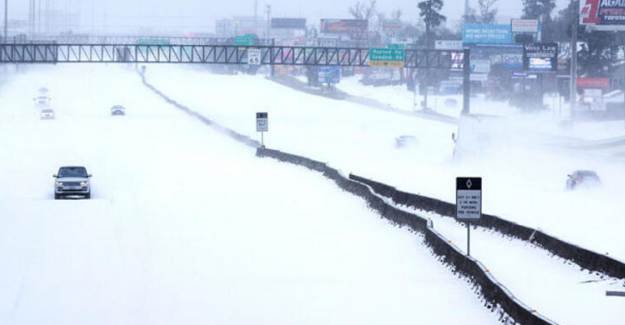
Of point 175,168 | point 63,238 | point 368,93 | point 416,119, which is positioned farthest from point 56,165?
point 368,93

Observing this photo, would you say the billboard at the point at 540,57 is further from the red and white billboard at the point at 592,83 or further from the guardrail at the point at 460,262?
the guardrail at the point at 460,262

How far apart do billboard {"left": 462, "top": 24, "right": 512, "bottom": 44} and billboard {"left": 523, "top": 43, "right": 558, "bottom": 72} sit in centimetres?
1502

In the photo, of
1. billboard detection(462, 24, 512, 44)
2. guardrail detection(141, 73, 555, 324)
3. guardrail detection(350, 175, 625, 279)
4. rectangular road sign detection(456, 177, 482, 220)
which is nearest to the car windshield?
guardrail detection(141, 73, 555, 324)

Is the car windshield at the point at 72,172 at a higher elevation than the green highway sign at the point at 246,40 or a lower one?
lower

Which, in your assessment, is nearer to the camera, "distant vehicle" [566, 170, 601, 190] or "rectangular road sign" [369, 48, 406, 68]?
"distant vehicle" [566, 170, 601, 190]

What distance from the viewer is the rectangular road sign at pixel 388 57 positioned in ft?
377

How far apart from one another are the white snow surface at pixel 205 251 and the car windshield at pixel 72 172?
1472 mm

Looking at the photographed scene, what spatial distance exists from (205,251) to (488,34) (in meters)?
99.5

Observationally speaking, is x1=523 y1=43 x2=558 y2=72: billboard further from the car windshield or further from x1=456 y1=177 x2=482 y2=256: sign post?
x1=456 y1=177 x2=482 y2=256: sign post

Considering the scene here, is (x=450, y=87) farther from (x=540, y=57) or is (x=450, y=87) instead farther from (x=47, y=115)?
(x=47, y=115)

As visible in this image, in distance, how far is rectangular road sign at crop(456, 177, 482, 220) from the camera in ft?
94.7

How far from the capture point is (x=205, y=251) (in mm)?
33969

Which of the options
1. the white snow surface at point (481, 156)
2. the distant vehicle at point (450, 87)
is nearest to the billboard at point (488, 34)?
the white snow surface at point (481, 156)

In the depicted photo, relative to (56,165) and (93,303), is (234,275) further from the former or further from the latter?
(56,165)
